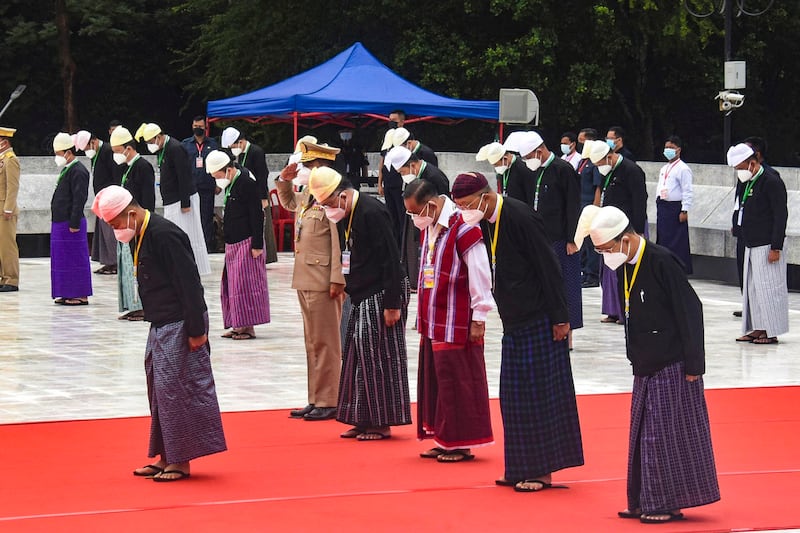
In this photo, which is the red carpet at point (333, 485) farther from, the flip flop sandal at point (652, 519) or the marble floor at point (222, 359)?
the marble floor at point (222, 359)

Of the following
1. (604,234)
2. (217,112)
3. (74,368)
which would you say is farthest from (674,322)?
(217,112)

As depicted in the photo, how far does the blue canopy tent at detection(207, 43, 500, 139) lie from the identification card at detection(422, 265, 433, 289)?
13.3 meters

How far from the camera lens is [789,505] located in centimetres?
757

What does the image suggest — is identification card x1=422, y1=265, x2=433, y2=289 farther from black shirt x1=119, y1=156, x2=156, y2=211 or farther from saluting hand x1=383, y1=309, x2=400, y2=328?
black shirt x1=119, y1=156, x2=156, y2=211

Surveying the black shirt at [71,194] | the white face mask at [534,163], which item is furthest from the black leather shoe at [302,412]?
the black shirt at [71,194]

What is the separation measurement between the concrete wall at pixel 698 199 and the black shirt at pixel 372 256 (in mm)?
10006

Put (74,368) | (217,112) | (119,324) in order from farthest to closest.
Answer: (217,112), (119,324), (74,368)

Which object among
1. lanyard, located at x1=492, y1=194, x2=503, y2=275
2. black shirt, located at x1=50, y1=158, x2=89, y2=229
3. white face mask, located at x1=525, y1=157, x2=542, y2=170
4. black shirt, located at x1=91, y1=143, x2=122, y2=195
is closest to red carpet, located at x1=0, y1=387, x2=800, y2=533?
lanyard, located at x1=492, y1=194, x2=503, y2=275

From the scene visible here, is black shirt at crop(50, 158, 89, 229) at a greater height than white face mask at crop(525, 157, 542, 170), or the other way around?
white face mask at crop(525, 157, 542, 170)

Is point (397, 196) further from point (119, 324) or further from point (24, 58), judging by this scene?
point (24, 58)

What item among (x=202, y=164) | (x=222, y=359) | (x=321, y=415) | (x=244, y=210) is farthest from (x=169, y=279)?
(x=202, y=164)

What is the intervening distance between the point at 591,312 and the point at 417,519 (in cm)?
941

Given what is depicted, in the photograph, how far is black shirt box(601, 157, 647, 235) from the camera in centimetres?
1459

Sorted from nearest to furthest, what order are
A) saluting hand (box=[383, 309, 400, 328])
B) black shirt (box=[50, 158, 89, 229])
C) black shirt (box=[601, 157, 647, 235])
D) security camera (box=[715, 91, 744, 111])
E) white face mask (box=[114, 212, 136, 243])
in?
white face mask (box=[114, 212, 136, 243])
saluting hand (box=[383, 309, 400, 328])
black shirt (box=[601, 157, 647, 235])
black shirt (box=[50, 158, 89, 229])
security camera (box=[715, 91, 744, 111])
